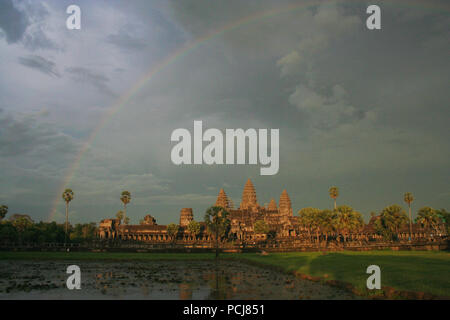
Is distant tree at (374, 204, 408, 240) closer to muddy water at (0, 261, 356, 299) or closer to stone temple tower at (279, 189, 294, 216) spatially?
muddy water at (0, 261, 356, 299)

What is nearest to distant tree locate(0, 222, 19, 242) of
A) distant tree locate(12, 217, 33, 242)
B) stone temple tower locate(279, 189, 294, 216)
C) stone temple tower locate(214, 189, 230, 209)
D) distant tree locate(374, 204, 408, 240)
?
distant tree locate(12, 217, 33, 242)

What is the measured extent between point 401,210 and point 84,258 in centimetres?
8509

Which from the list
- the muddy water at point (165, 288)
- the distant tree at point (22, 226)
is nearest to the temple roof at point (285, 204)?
→ the distant tree at point (22, 226)

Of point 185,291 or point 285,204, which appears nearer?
point 185,291

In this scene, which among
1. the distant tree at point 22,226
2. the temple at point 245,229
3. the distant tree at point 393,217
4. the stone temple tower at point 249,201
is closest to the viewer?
the distant tree at point 22,226

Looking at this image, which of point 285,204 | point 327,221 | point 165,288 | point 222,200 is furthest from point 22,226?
point 285,204

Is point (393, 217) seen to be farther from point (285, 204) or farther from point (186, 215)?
point (186, 215)

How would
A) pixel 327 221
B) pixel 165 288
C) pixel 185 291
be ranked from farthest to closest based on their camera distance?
pixel 327 221 < pixel 165 288 < pixel 185 291

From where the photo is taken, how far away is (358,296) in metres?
22.8

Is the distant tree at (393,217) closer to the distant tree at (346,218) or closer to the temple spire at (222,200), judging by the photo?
the distant tree at (346,218)

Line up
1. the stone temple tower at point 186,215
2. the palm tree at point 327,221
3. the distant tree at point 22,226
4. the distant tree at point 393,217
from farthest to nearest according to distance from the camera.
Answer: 1. the stone temple tower at point 186,215
2. the distant tree at point 393,217
3. the palm tree at point 327,221
4. the distant tree at point 22,226
